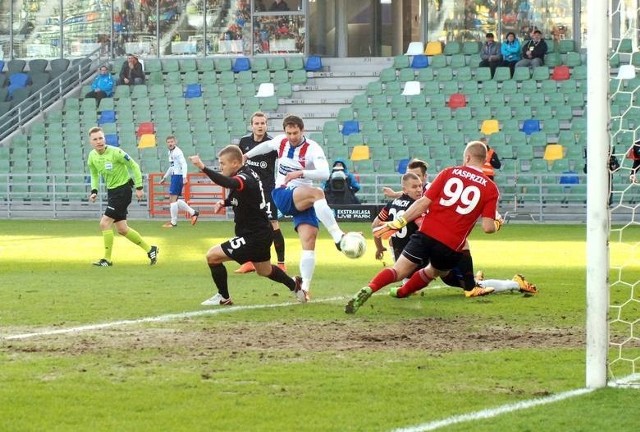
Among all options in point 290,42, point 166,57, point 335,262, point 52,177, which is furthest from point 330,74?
point 335,262

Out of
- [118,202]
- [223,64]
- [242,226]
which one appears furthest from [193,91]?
[242,226]

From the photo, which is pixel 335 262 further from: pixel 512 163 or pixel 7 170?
pixel 7 170

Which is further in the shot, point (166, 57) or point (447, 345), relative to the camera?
point (166, 57)

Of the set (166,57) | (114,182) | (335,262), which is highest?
(166,57)

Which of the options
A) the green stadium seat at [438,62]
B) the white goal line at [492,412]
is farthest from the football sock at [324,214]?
the green stadium seat at [438,62]

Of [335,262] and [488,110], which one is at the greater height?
[488,110]

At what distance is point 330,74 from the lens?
37219 mm

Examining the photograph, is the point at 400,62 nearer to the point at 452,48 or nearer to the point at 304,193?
the point at 452,48

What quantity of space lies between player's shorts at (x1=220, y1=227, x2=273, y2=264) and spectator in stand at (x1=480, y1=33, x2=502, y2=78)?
23.1 m

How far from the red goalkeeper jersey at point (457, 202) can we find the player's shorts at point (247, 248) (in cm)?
177

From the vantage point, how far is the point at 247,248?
12.6m

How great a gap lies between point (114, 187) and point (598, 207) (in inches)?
464

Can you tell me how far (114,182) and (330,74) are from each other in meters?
19.1

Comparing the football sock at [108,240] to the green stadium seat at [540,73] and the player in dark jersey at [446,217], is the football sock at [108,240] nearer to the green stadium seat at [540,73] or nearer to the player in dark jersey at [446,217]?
the player in dark jersey at [446,217]
